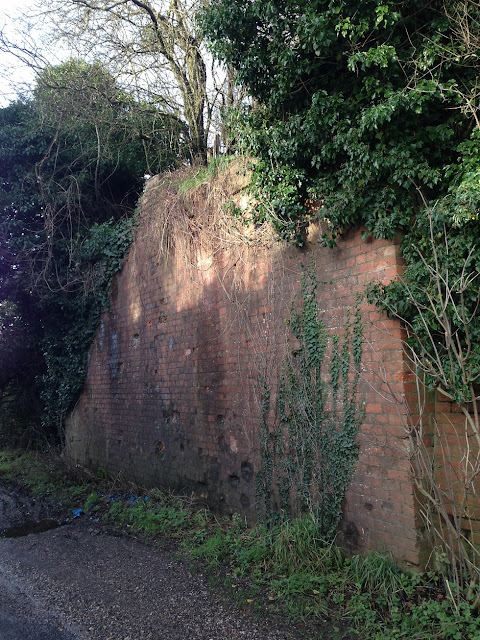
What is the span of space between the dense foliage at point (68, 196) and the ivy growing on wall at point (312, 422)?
16.2ft

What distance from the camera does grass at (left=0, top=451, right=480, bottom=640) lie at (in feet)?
11.4

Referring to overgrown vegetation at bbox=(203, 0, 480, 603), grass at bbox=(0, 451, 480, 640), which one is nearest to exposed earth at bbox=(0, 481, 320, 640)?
grass at bbox=(0, 451, 480, 640)

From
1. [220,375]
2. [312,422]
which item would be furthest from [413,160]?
[220,375]

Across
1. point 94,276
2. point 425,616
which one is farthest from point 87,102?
point 425,616

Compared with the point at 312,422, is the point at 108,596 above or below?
below

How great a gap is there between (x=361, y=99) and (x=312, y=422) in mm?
3000

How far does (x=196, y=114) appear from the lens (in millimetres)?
9375

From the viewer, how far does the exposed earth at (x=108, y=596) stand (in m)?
3.74

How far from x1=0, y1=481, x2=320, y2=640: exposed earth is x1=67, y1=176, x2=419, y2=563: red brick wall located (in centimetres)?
116

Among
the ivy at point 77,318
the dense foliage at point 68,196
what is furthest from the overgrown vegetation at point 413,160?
the dense foliage at point 68,196

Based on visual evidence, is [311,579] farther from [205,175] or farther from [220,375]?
[205,175]

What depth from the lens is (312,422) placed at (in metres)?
5.00

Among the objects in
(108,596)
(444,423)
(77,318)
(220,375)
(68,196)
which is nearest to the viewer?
(444,423)

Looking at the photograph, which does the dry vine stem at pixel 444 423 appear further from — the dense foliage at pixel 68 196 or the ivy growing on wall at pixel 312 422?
the dense foliage at pixel 68 196
